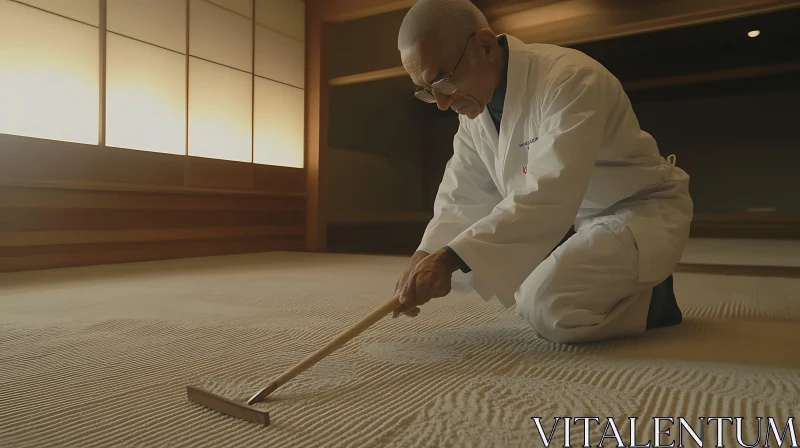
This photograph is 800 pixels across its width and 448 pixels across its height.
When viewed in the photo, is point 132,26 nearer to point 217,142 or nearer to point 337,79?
point 217,142

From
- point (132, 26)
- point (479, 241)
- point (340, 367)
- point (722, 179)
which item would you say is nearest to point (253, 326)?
point (340, 367)

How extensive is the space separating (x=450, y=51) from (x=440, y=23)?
0.06m

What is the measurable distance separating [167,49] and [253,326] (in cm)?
256

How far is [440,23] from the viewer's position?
117 cm

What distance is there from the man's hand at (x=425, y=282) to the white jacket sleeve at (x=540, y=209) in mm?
45

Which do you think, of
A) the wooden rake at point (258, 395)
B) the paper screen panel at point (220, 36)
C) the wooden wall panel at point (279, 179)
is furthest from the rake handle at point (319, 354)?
the wooden wall panel at point (279, 179)

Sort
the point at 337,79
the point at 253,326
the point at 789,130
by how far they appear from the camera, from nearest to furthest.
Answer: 1. the point at 253,326
2. the point at 337,79
3. the point at 789,130

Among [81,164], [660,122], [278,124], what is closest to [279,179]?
[278,124]

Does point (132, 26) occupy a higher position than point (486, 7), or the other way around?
point (486, 7)

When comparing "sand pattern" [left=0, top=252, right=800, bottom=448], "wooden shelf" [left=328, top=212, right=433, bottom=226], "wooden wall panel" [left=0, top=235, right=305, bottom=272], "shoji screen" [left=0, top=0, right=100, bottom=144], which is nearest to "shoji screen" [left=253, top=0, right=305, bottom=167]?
"wooden wall panel" [left=0, top=235, right=305, bottom=272]

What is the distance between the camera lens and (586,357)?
1127mm

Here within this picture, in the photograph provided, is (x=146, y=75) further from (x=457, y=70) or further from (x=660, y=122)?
(x=660, y=122)

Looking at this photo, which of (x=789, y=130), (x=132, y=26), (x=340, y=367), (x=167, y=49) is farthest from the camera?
(x=789, y=130)

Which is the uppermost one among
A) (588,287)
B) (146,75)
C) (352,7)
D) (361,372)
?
(352,7)
